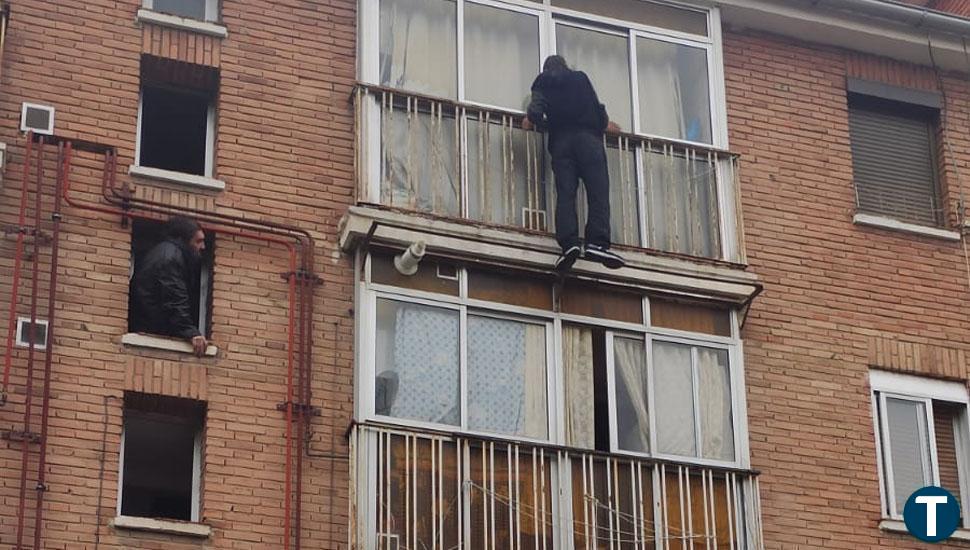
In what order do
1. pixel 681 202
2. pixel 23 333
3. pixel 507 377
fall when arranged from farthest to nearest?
pixel 681 202 < pixel 507 377 < pixel 23 333

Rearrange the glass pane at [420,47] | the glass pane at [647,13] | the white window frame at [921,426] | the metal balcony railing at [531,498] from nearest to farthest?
the metal balcony railing at [531,498] → the glass pane at [420,47] → the white window frame at [921,426] → the glass pane at [647,13]

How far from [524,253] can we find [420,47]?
2511 mm

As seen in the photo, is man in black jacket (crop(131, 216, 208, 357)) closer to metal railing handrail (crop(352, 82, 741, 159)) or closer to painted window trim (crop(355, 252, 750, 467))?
painted window trim (crop(355, 252, 750, 467))

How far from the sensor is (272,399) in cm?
1798

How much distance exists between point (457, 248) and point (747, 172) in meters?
3.92

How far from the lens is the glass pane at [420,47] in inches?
779

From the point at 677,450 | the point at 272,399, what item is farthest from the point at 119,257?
the point at 677,450

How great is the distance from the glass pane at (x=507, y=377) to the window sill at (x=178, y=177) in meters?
2.68

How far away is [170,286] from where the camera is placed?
1806 cm

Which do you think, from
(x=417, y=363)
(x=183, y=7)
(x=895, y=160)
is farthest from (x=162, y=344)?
(x=895, y=160)

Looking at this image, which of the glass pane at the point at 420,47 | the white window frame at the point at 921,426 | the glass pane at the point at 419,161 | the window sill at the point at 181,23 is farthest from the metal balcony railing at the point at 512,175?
the white window frame at the point at 921,426

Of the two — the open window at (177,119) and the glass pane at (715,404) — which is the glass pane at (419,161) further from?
the glass pane at (715,404)

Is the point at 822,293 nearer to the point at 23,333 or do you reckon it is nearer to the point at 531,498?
the point at 531,498

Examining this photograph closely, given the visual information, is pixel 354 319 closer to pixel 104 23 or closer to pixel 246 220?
pixel 246 220
